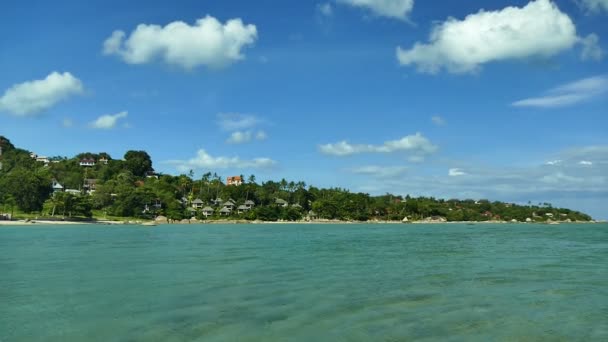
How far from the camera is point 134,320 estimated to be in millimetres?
13070

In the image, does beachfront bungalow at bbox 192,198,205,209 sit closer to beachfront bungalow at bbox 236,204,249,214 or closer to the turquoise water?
beachfront bungalow at bbox 236,204,249,214

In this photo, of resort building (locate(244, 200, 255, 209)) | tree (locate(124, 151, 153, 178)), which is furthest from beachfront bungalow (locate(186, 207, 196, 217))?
tree (locate(124, 151, 153, 178))

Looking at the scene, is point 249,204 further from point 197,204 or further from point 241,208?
point 197,204

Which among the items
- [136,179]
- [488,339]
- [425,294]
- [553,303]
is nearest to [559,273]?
[553,303]

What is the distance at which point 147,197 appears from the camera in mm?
131500

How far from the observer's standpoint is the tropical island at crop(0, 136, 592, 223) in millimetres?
113062

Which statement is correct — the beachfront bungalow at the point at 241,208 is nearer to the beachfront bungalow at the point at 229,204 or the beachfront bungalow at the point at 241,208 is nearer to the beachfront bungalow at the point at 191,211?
the beachfront bungalow at the point at 229,204

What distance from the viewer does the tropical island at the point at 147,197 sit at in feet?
371

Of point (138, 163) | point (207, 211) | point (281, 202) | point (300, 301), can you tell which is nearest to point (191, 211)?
point (207, 211)

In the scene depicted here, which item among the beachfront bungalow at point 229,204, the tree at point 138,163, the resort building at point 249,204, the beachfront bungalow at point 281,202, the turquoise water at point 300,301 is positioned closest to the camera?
the turquoise water at point 300,301

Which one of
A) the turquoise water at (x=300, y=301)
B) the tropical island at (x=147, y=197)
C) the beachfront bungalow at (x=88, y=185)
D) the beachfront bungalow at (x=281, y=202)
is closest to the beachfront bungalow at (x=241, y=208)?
the tropical island at (x=147, y=197)

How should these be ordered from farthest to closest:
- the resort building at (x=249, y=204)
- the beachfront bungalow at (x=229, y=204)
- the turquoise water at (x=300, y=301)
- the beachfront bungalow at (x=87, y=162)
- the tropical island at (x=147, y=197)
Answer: the beachfront bungalow at (x=87, y=162) < the resort building at (x=249, y=204) < the beachfront bungalow at (x=229, y=204) < the tropical island at (x=147, y=197) < the turquoise water at (x=300, y=301)

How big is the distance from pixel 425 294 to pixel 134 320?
10067 millimetres

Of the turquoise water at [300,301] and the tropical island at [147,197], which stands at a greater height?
the tropical island at [147,197]
